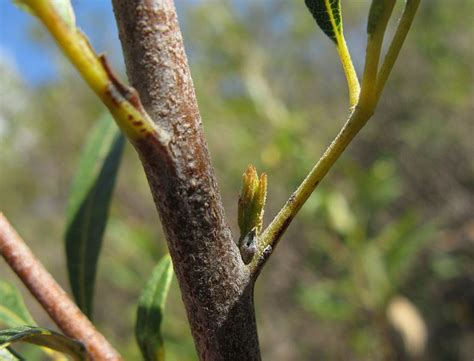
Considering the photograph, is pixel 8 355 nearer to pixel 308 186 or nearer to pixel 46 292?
pixel 46 292

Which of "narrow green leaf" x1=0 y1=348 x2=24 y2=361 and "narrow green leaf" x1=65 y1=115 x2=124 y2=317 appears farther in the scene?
"narrow green leaf" x1=65 y1=115 x2=124 y2=317

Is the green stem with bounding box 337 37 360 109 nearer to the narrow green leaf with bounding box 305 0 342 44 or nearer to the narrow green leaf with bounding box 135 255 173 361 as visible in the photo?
the narrow green leaf with bounding box 305 0 342 44

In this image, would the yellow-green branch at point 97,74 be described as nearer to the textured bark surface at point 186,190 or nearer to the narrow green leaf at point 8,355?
the textured bark surface at point 186,190

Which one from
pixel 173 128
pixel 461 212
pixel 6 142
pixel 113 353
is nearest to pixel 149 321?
pixel 113 353

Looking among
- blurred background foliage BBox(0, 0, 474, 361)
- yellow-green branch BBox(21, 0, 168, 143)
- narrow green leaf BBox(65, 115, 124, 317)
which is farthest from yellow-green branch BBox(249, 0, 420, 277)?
blurred background foliage BBox(0, 0, 474, 361)

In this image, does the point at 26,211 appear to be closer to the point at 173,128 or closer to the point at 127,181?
the point at 127,181

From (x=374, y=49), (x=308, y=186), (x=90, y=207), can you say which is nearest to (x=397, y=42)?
(x=374, y=49)
